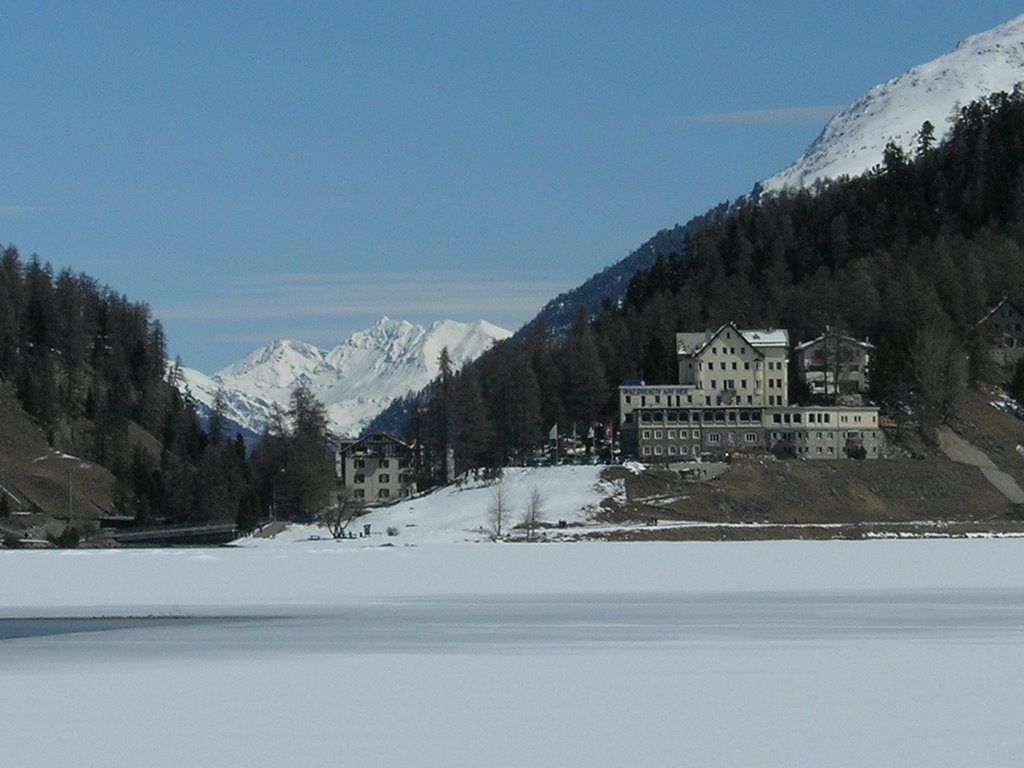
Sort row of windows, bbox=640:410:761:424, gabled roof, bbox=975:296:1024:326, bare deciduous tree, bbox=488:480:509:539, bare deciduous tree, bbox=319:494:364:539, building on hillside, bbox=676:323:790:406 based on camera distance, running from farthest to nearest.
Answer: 1. gabled roof, bbox=975:296:1024:326
2. building on hillside, bbox=676:323:790:406
3. row of windows, bbox=640:410:761:424
4. bare deciduous tree, bbox=319:494:364:539
5. bare deciduous tree, bbox=488:480:509:539

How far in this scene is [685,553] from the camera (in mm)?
85938

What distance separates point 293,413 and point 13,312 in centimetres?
5134

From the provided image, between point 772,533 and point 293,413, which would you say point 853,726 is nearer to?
point 772,533

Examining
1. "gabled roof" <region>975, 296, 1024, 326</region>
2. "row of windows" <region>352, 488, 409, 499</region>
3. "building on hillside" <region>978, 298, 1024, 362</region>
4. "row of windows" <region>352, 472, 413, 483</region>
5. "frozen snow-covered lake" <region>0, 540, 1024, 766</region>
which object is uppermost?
"gabled roof" <region>975, 296, 1024, 326</region>

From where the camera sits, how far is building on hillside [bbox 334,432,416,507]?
16100 centimetres

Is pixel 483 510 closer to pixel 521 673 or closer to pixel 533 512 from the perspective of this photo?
pixel 533 512

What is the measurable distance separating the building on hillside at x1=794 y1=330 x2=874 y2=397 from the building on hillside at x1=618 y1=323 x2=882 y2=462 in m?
3.41

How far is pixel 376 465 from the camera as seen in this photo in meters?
162

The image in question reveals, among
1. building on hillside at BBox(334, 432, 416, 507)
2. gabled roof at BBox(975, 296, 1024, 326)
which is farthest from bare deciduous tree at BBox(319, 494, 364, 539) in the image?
gabled roof at BBox(975, 296, 1024, 326)

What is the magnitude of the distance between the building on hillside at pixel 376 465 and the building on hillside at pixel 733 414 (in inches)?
1181

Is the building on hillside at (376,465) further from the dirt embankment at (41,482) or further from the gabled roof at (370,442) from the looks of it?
the dirt embankment at (41,482)

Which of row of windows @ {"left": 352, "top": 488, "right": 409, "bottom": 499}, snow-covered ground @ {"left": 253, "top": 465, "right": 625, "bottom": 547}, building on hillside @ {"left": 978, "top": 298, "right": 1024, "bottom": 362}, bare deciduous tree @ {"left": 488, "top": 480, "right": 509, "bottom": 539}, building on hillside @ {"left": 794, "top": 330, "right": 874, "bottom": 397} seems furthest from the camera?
row of windows @ {"left": 352, "top": 488, "right": 409, "bottom": 499}

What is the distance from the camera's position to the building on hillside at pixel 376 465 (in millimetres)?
161000

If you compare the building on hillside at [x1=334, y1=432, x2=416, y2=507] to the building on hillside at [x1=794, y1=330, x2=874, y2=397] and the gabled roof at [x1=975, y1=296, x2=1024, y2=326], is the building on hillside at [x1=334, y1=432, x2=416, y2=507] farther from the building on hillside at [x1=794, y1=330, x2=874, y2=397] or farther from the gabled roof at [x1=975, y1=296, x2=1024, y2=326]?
the gabled roof at [x1=975, y1=296, x2=1024, y2=326]
